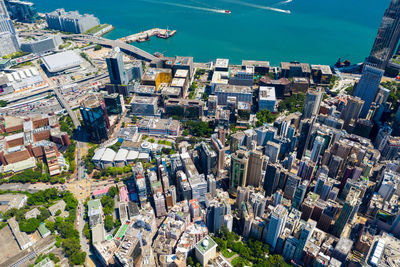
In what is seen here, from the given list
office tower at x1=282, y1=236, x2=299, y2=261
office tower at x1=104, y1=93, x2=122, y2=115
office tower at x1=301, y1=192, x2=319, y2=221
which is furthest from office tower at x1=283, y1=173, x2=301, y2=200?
office tower at x1=104, y1=93, x2=122, y2=115

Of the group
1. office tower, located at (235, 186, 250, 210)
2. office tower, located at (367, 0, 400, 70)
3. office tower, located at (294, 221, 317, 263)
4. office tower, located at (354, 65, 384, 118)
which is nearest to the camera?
office tower, located at (294, 221, 317, 263)

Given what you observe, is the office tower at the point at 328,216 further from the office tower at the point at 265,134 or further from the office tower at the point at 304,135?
the office tower at the point at 265,134

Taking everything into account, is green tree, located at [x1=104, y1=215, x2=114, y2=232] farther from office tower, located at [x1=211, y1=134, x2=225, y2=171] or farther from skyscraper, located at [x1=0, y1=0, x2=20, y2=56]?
skyscraper, located at [x1=0, y1=0, x2=20, y2=56]

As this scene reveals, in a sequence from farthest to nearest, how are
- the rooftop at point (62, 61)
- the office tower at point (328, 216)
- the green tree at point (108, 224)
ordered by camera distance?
the rooftop at point (62, 61) < the green tree at point (108, 224) < the office tower at point (328, 216)

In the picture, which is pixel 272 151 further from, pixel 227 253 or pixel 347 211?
pixel 227 253

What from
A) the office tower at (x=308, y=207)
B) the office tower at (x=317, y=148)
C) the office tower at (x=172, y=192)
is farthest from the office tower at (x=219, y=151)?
the office tower at (x=317, y=148)

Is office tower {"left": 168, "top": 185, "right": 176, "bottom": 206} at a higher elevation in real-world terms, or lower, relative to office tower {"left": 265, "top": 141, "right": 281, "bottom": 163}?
lower
